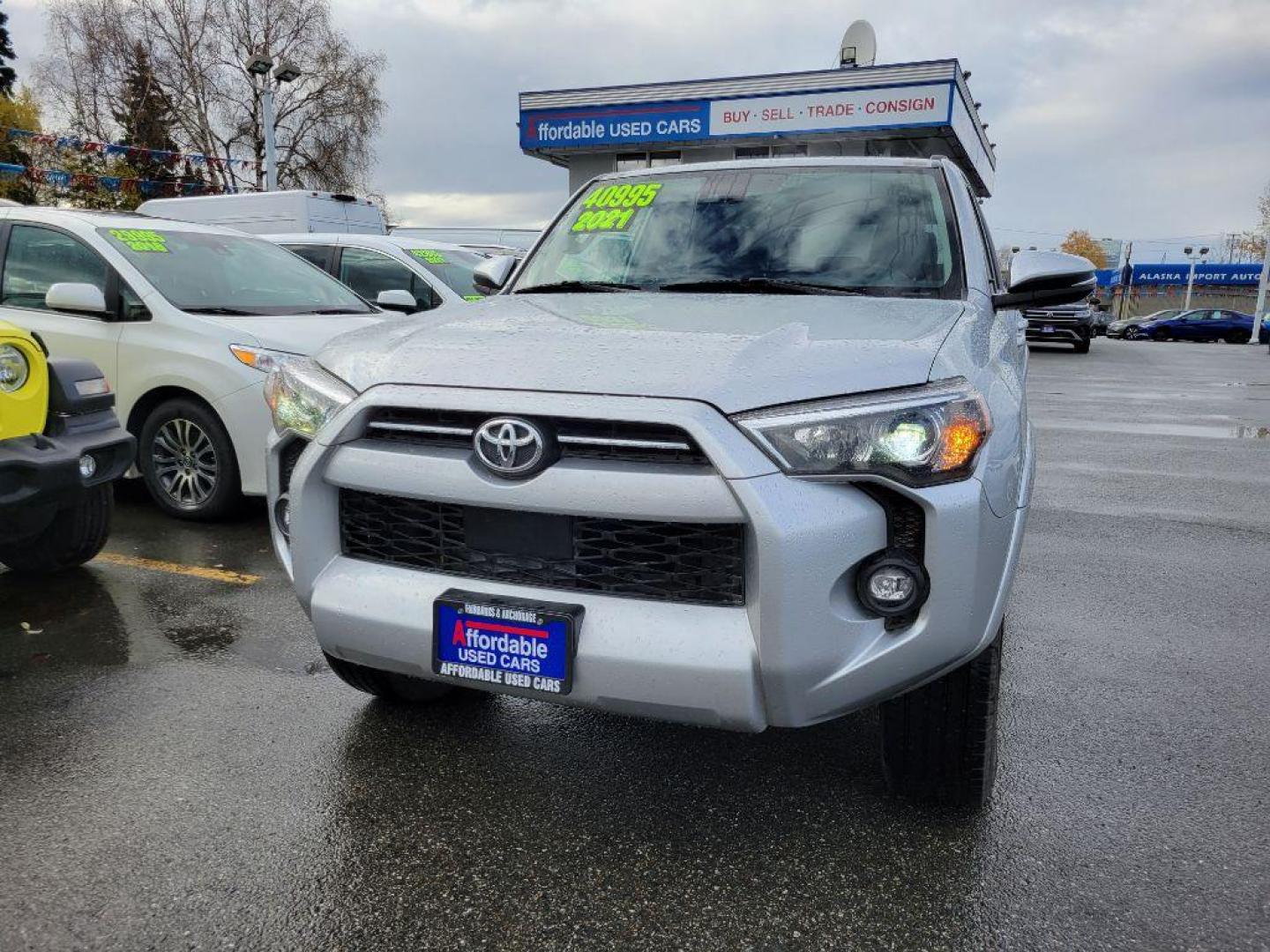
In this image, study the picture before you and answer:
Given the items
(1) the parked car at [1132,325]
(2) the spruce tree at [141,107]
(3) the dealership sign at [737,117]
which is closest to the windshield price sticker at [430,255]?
(3) the dealership sign at [737,117]

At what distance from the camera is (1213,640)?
3746mm

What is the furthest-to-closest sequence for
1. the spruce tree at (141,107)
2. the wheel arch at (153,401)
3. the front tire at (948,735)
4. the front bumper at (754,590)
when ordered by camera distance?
the spruce tree at (141,107) < the wheel arch at (153,401) < the front tire at (948,735) < the front bumper at (754,590)

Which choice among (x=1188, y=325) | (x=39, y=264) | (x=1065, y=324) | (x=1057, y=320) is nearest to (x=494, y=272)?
(x=39, y=264)

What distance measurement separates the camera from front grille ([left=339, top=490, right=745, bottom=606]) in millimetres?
1983

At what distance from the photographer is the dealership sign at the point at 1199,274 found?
6275 centimetres

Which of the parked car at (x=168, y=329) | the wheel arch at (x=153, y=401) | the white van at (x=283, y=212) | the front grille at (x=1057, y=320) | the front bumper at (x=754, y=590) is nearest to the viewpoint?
the front bumper at (x=754, y=590)

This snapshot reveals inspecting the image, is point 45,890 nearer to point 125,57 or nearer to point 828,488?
point 828,488

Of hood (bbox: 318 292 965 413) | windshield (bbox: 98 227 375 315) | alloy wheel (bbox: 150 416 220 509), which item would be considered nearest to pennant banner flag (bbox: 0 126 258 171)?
windshield (bbox: 98 227 375 315)

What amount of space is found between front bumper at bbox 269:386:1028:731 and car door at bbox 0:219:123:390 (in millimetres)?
4153

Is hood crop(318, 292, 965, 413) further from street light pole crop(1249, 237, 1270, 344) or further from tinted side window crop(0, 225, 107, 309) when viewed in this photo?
street light pole crop(1249, 237, 1270, 344)

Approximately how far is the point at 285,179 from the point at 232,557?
36363 mm

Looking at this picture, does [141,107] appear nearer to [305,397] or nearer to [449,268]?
[449,268]

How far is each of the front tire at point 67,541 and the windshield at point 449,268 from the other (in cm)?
453

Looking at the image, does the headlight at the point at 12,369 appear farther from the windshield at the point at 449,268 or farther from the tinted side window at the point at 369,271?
the tinted side window at the point at 369,271
